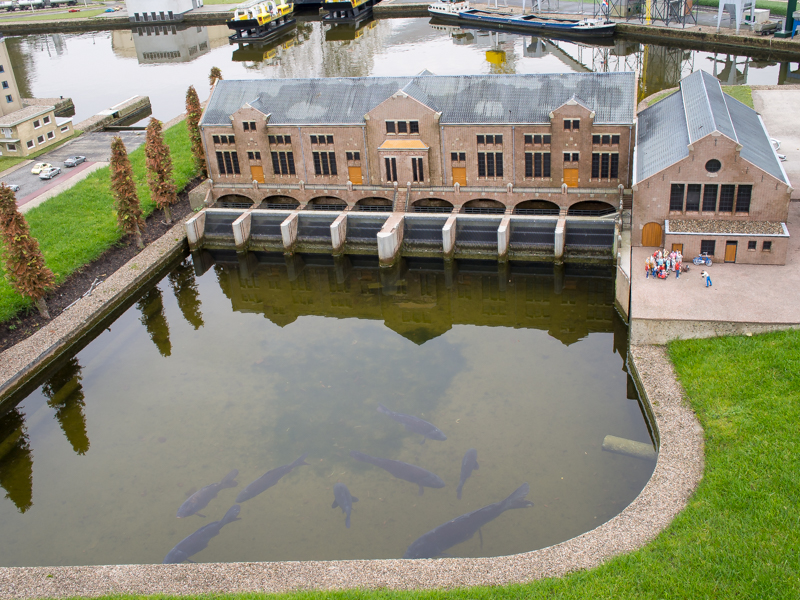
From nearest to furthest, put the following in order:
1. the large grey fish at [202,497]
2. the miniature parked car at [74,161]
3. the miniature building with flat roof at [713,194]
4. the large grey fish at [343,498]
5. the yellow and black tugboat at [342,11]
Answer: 1. the large grey fish at [343,498]
2. the large grey fish at [202,497]
3. the miniature building with flat roof at [713,194]
4. the miniature parked car at [74,161]
5. the yellow and black tugboat at [342,11]

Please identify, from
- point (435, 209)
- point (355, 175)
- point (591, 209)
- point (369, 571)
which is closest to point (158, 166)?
point (355, 175)

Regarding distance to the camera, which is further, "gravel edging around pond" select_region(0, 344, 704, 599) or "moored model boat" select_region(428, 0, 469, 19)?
"moored model boat" select_region(428, 0, 469, 19)

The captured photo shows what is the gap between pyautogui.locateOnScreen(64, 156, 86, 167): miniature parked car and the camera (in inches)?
3777

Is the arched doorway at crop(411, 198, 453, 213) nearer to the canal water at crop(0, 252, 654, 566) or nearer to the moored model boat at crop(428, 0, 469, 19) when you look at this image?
the canal water at crop(0, 252, 654, 566)

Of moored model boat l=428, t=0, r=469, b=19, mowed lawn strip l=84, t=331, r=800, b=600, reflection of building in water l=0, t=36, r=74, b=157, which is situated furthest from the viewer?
moored model boat l=428, t=0, r=469, b=19

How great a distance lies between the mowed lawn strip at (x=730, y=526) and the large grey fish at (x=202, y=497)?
844cm

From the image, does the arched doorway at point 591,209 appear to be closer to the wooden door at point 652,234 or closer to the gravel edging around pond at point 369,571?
the wooden door at point 652,234

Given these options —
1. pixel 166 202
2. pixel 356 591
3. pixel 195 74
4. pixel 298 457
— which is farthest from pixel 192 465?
pixel 195 74

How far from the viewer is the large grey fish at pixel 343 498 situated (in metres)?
41.6

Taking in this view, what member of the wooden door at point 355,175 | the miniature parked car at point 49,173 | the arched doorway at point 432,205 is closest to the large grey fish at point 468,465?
the arched doorway at point 432,205

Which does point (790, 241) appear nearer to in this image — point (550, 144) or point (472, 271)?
point (550, 144)

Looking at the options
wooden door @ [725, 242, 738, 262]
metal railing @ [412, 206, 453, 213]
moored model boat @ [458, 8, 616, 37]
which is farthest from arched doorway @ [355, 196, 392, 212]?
moored model boat @ [458, 8, 616, 37]

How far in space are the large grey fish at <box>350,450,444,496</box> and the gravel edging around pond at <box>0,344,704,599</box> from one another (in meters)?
6.73

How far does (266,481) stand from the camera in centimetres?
4384
